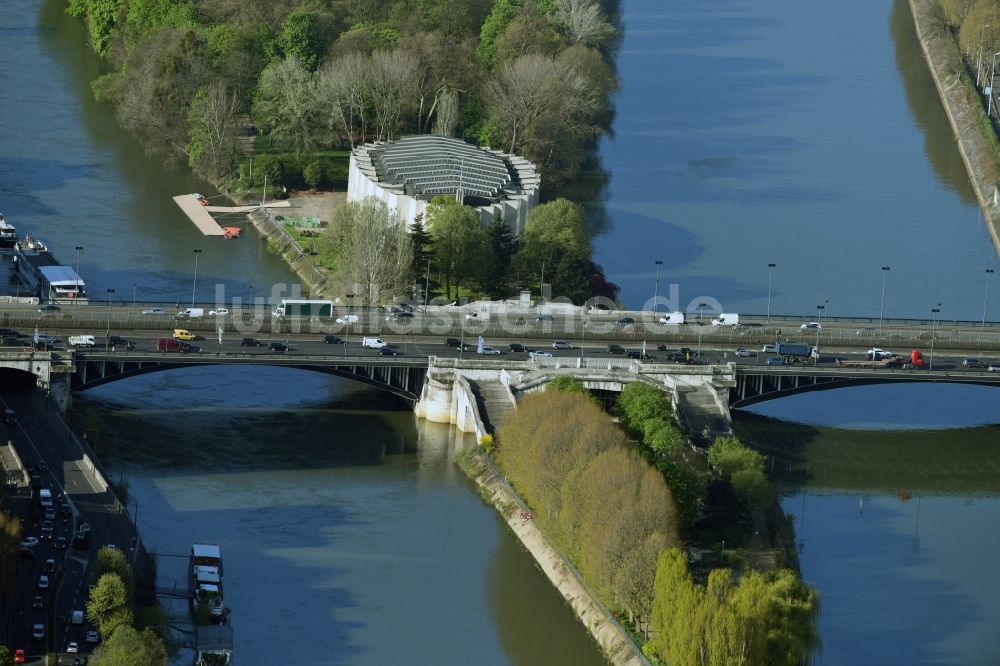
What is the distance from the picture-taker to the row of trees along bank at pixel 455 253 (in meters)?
115

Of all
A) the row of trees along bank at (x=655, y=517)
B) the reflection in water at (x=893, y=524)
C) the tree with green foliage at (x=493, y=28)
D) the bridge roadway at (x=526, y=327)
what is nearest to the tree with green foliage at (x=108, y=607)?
the row of trees along bank at (x=655, y=517)

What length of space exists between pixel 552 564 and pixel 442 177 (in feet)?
147

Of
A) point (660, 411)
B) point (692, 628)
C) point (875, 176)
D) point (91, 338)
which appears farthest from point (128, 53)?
point (692, 628)

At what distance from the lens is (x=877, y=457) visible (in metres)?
103

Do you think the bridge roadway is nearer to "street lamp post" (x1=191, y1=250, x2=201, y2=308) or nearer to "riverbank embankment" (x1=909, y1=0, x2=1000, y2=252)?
"street lamp post" (x1=191, y1=250, x2=201, y2=308)

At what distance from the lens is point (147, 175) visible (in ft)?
461

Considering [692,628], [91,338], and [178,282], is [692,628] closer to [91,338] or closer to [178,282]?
[91,338]

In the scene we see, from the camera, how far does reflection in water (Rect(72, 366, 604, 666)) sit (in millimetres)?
81812

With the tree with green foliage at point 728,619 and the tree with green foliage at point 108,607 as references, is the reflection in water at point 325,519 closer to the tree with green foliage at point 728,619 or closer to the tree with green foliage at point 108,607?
the tree with green foliage at point 728,619

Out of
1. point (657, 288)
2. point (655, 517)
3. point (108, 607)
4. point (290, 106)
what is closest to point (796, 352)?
point (657, 288)

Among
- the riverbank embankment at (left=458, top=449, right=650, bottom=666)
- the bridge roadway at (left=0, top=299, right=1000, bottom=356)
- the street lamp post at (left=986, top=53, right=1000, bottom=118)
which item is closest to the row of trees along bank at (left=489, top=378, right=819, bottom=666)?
the riverbank embankment at (left=458, top=449, right=650, bottom=666)

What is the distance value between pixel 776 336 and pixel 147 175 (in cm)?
4416

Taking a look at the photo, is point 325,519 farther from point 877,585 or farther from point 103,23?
point 103,23

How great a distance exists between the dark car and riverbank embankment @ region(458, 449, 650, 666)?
1438cm
